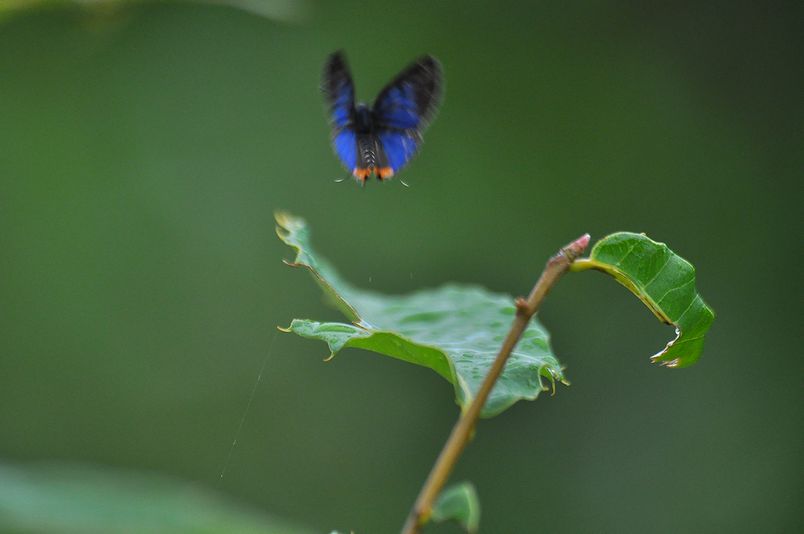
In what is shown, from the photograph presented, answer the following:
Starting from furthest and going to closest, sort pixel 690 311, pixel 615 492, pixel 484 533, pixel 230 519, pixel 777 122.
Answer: pixel 777 122
pixel 615 492
pixel 484 533
pixel 690 311
pixel 230 519

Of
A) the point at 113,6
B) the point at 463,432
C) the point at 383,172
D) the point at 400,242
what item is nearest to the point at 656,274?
the point at 463,432

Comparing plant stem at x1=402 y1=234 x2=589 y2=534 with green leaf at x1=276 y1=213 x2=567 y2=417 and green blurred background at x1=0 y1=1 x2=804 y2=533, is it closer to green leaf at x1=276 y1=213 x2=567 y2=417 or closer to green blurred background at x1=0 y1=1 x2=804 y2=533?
green leaf at x1=276 y1=213 x2=567 y2=417

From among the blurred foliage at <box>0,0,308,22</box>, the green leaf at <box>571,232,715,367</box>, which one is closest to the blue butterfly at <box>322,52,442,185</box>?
the blurred foliage at <box>0,0,308,22</box>

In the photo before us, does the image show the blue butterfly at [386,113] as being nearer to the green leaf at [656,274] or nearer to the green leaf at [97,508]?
the green leaf at [656,274]

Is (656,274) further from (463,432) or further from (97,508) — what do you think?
(97,508)

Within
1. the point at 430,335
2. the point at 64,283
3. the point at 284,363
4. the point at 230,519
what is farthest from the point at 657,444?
the point at 230,519

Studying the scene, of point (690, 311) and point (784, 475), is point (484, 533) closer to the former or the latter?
point (784, 475)
